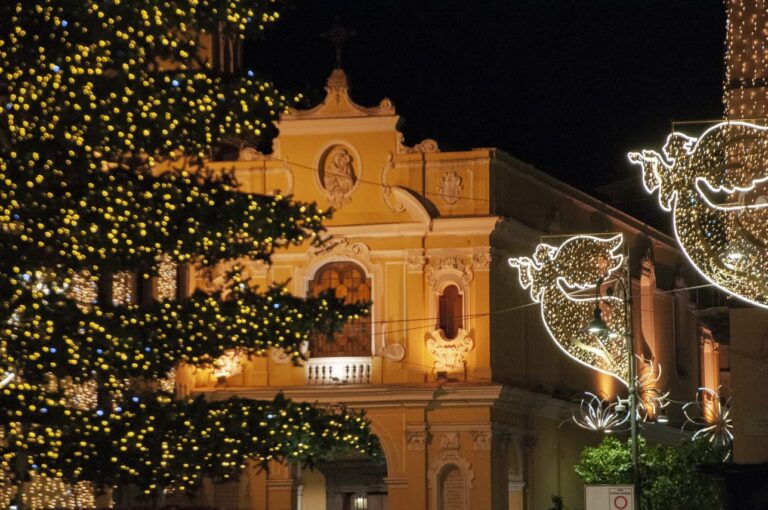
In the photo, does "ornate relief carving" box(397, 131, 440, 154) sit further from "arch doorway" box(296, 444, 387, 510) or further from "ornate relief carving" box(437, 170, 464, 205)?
"arch doorway" box(296, 444, 387, 510)

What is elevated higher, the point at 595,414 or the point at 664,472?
the point at 595,414

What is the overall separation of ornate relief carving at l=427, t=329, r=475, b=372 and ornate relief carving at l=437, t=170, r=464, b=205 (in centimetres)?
313

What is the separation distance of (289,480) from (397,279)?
5.36m

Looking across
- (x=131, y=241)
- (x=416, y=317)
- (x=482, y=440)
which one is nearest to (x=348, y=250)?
(x=416, y=317)

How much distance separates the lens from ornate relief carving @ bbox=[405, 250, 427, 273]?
4362cm

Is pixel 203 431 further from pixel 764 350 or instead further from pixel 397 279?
pixel 397 279

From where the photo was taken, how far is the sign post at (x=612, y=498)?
83.7ft

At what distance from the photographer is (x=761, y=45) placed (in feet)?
89.4

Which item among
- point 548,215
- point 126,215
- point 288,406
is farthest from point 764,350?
point 548,215

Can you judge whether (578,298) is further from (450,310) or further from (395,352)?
(395,352)

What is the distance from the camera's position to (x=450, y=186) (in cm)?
4378

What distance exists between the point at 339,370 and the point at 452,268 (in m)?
3.60

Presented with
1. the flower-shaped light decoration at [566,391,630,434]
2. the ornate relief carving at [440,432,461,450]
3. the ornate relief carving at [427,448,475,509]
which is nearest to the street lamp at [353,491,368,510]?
the ornate relief carving at [427,448,475,509]

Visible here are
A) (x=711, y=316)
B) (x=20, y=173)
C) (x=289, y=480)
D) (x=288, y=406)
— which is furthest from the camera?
(x=711, y=316)
